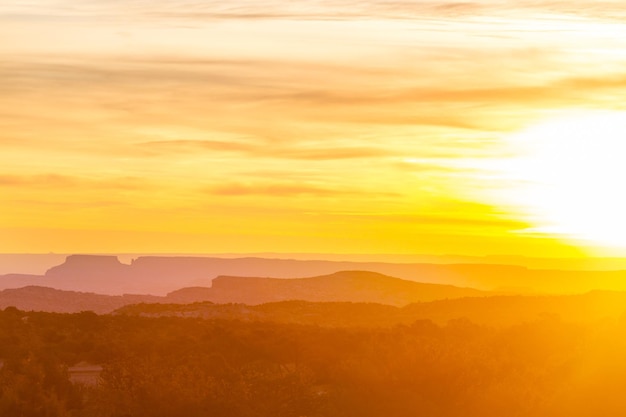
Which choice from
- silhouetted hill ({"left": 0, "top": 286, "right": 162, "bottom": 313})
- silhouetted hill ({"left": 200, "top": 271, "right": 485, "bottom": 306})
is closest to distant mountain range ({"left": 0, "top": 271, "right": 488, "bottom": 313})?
silhouetted hill ({"left": 200, "top": 271, "right": 485, "bottom": 306})

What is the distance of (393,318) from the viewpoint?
72500 mm

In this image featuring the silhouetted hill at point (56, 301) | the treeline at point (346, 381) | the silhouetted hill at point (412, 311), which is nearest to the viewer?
the treeline at point (346, 381)

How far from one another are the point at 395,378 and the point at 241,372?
4860 mm

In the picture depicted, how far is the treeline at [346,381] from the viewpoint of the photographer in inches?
1035

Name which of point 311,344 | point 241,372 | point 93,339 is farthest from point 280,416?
point 93,339

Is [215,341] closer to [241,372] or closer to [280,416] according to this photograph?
[241,372]

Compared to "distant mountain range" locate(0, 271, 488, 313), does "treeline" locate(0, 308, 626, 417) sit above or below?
above

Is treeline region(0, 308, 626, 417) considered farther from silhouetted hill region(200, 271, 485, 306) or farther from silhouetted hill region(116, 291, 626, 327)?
silhouetted hill region(200, 271, 485, 306)

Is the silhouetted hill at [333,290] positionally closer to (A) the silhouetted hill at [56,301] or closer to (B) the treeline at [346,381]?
(A) the silhouetted hill at [56,301]

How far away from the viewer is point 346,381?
102 ft

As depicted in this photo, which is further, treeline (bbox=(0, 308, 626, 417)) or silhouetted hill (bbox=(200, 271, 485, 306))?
silhouetted hill (bbox=(200, 271, 485, 306))

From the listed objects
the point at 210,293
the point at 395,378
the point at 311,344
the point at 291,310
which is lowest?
the point at 210,293

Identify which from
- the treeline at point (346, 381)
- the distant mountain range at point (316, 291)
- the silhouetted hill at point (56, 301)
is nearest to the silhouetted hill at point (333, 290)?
the distant mountain range at point (316, 291)

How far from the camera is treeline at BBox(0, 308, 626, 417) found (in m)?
26.3
